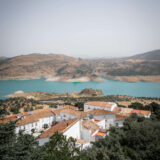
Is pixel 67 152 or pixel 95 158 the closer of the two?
pixel 67 152

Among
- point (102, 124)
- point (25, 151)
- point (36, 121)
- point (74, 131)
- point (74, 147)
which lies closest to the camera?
point (25, 151)

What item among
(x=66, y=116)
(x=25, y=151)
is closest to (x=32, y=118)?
(x=66, y=116)

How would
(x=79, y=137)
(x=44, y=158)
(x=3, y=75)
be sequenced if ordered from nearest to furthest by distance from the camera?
(x=44, y=158)
(x=79, y=137)
(x=3, y=75)

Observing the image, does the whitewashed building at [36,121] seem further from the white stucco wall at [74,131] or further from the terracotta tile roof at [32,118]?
the white stucco wall at [74,131]

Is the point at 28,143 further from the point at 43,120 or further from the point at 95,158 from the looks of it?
the point at 43,120

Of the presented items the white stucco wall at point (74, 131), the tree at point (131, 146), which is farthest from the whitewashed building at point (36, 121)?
the tree at point (131, 146)

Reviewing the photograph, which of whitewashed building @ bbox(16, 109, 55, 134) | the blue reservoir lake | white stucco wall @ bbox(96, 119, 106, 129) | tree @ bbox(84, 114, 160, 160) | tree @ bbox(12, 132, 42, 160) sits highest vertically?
tree @ bbox(12, 132, 42, 160)

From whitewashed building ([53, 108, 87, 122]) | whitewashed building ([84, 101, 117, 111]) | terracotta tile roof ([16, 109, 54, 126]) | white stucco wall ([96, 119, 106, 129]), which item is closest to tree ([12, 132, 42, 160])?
terracotta tile roof ([16, 109, 54, 126])

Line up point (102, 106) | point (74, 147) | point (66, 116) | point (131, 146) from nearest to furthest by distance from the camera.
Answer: point (74, 147)
point (131, 146)
point (66, 116)
point (102, 106)

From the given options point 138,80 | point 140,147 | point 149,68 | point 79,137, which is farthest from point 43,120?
point 149,68

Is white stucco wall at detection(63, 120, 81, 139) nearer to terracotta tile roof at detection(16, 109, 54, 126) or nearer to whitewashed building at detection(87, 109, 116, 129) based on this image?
whitewashed building at detection(87, 109, 116, 129)

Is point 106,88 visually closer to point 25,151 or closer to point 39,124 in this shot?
point 39,124
